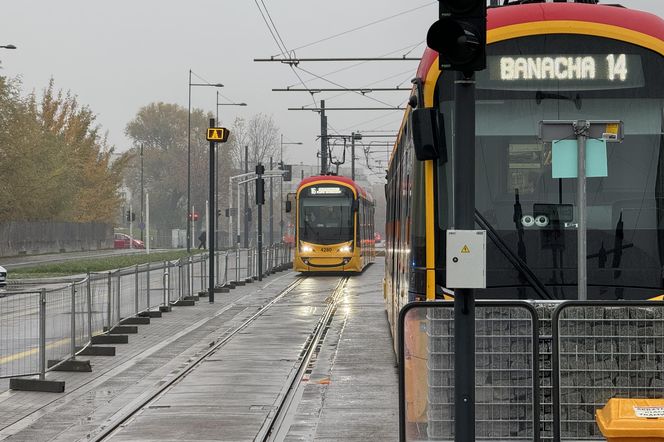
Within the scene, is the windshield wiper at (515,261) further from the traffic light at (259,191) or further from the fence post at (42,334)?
the traffic light at (259,191)

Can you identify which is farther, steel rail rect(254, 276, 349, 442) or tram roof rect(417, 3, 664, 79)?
A: steel rail rect(254, 276, 349, 442)

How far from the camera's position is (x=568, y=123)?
873cm

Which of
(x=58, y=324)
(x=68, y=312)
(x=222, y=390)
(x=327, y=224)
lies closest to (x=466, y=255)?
(x=222, y=390)

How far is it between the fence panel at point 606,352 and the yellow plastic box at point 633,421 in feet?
2.27

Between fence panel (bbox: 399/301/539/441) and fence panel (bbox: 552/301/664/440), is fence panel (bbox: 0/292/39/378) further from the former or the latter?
fence panel (bbox: 552/301/664/440)

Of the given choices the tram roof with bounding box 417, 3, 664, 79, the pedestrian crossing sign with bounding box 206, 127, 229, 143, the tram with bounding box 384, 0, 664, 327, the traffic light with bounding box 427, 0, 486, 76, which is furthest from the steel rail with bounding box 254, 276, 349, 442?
the pedestrian crossing sign with bounding box 206, 127, 229, 143

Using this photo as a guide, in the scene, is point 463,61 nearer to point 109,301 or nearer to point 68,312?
point 68,312

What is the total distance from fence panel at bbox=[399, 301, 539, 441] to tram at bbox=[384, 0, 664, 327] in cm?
170

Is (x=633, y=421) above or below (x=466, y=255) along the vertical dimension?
below

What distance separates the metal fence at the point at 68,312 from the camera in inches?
518

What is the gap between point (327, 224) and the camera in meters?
40.1

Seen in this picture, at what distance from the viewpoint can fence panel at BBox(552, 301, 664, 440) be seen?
23.5ft

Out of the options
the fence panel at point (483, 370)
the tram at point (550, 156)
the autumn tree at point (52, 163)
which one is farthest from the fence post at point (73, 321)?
the autumn tree at point (52, 163)

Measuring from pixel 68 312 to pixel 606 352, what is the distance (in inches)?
346
